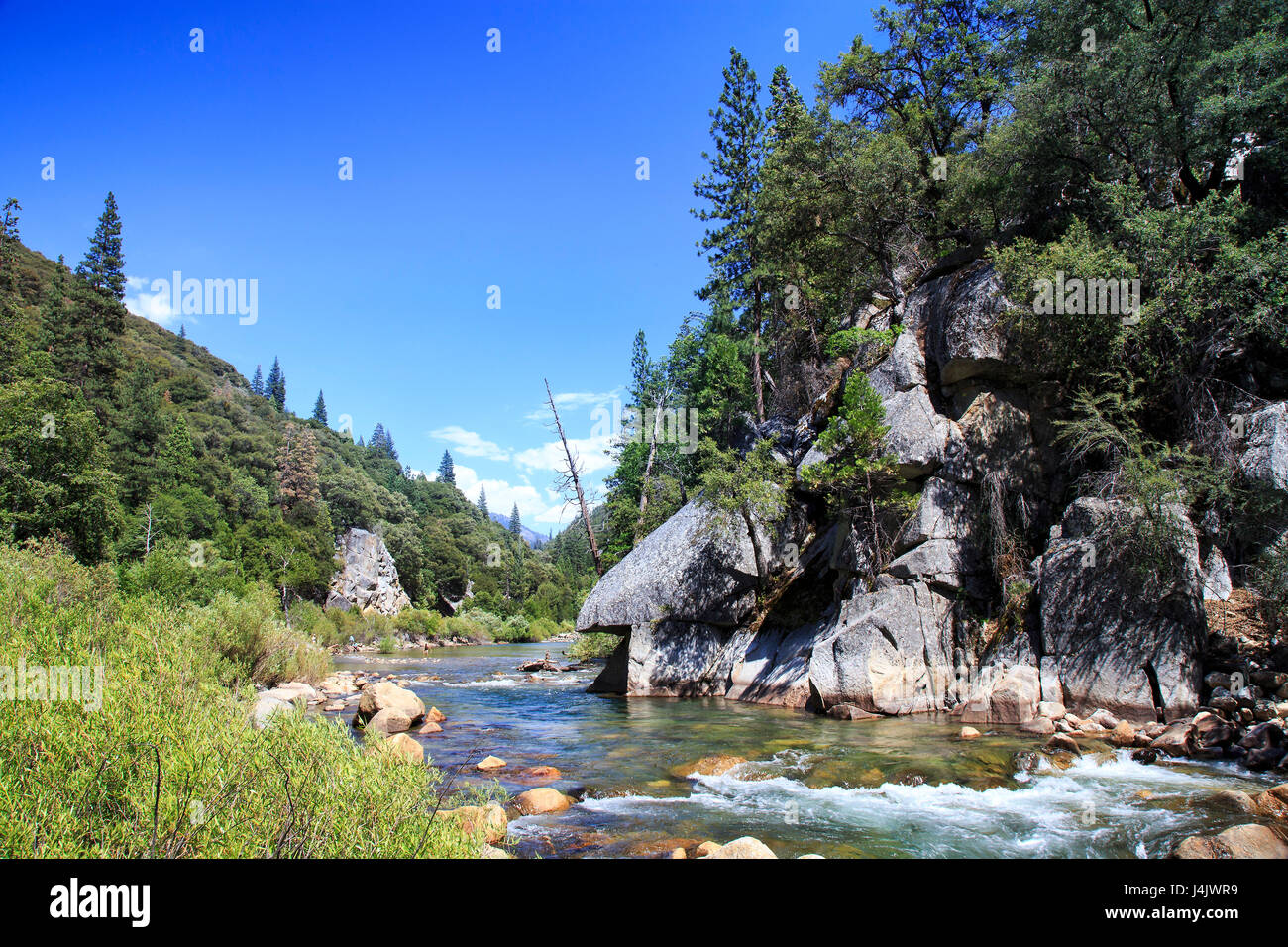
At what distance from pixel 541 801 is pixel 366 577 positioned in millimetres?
75600

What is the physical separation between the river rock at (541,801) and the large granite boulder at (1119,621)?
10611 millimetres

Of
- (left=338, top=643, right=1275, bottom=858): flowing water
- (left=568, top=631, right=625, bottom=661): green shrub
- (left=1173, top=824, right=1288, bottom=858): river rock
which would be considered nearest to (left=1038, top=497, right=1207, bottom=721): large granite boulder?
(left=338, top=643, right=1275, bottom=858): flowing water

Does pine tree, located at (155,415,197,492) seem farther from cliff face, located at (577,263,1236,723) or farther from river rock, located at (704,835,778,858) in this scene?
river rock, located at (704,835,778,858)

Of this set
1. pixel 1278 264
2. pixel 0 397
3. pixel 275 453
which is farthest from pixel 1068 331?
pixel 275 453

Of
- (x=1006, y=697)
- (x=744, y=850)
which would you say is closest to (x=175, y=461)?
(x=1006, y=697)

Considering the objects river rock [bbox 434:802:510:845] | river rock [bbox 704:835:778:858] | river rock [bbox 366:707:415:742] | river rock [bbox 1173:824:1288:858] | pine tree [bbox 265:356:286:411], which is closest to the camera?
river rock [bbox 1173:824:1288:858]

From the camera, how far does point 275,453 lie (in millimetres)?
89438

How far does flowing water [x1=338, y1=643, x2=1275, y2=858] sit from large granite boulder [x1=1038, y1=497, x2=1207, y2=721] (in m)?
2.09

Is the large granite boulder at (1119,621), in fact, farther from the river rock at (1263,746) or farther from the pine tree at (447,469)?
the pine tree at (447,469)

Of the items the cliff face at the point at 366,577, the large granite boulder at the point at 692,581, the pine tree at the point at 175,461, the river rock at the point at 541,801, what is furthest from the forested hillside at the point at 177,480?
the river rock at the point at 541,801

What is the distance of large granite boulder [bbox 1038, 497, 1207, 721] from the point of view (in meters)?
11.9

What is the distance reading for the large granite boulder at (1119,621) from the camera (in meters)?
11.9
